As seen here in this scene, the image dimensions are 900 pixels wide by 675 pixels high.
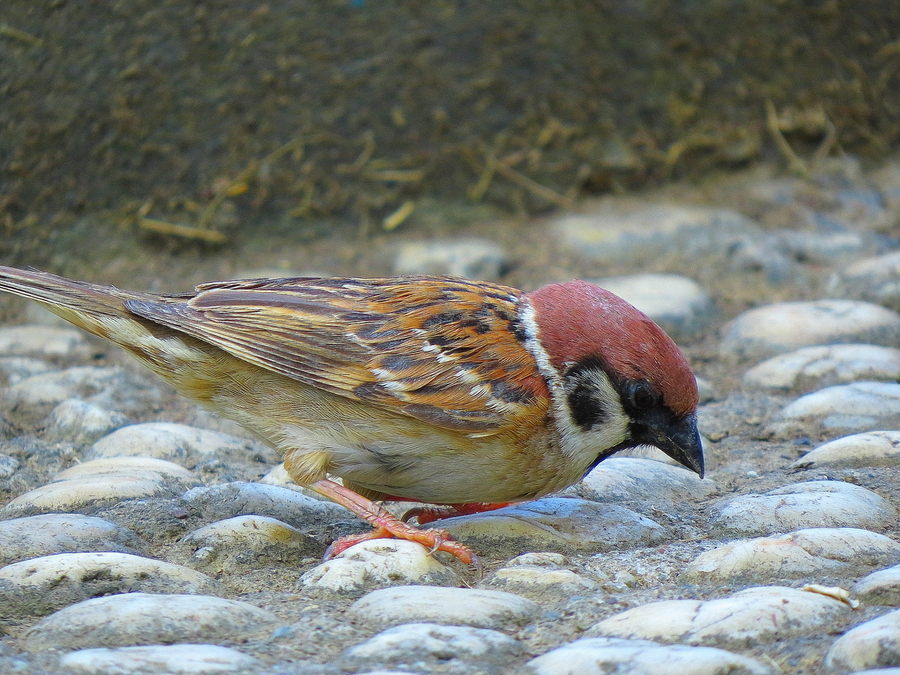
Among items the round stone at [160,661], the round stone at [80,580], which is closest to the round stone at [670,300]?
the round stone at [80,580]

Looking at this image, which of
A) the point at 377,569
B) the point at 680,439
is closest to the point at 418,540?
the point at 377,569

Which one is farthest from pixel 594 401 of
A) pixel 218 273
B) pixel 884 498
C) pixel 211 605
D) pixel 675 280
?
pixel 218 273

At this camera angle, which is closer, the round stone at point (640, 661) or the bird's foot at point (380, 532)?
the round stone at point (640, 661)

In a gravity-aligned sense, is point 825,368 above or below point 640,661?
below

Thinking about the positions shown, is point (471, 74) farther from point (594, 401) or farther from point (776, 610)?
point (776, 610)

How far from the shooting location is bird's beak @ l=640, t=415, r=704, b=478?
3746mm

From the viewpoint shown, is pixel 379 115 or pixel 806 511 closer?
pixel 806 511

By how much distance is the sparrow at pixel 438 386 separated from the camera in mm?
3633

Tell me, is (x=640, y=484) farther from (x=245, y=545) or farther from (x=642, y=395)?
(x=245, y=545)

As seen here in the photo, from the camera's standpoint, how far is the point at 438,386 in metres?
3.67

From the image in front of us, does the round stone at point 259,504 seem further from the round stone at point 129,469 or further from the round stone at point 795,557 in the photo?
the round stone at point 795,557

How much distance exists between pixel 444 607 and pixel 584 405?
41.1 inches

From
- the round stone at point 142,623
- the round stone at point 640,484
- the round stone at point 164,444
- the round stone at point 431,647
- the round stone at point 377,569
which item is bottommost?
the round stone at point 640,484

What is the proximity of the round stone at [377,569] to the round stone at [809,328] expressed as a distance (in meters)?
2.92
